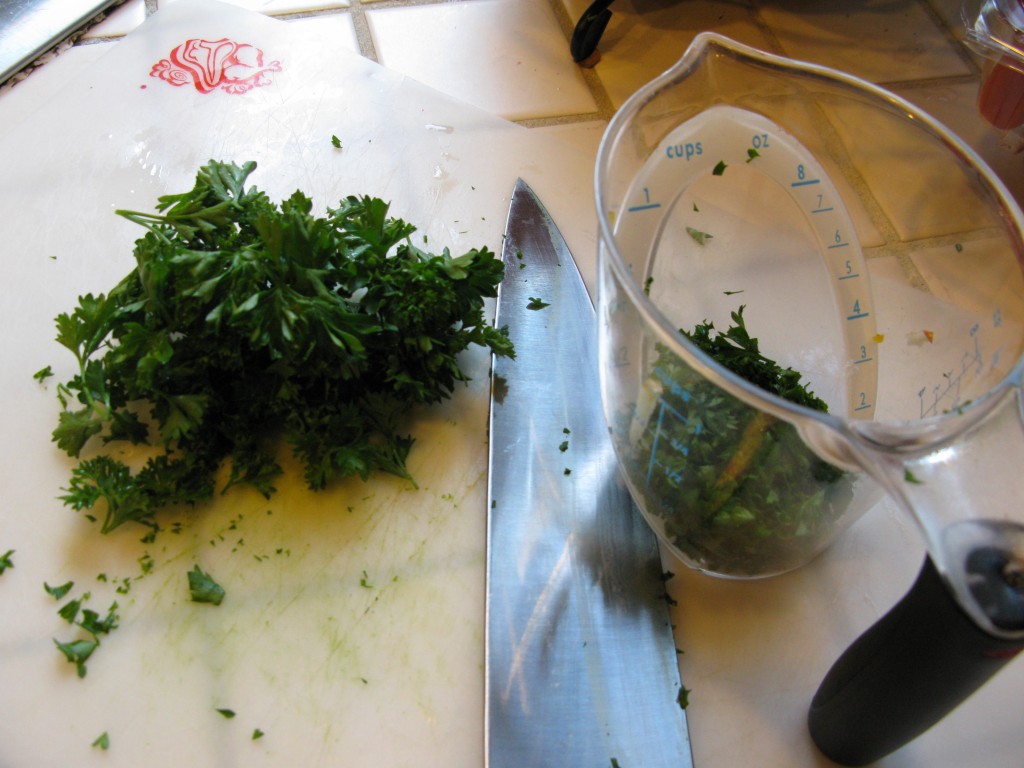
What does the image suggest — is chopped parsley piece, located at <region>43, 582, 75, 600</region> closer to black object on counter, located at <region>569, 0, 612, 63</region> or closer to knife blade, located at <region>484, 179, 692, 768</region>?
knife blade, located at <region>484, 179, 692, 768</region>

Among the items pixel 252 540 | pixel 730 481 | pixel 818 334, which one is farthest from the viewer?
pixel 818 334

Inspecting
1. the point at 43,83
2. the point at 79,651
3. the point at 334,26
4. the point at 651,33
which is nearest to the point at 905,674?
the point at 79,651

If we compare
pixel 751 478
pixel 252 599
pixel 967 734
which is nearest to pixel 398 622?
pixel 252 599

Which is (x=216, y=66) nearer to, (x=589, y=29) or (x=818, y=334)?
(x=589, y=29)

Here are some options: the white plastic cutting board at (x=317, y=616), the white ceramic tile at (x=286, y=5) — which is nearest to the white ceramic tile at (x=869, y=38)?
the white plastic cutting board at (x=317, y=616)

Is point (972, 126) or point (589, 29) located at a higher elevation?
point (589, 29)

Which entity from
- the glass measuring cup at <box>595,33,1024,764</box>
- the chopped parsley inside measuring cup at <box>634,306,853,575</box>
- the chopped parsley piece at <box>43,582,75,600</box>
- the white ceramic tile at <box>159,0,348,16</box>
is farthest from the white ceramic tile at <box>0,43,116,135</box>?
the chopped parsley inside measuring cup at <box>634,306,853,575</box>

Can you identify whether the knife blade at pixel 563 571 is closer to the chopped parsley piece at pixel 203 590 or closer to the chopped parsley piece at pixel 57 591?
the chopped parsley piece at pixel 203 590

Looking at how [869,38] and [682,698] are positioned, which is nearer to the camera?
[682,698]
